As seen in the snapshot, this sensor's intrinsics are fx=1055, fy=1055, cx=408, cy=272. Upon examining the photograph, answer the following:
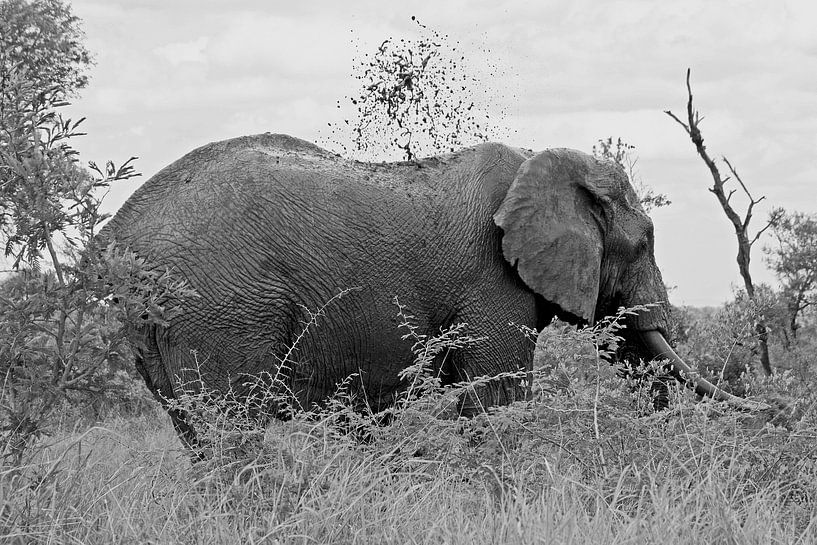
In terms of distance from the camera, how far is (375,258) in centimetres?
Result: 686

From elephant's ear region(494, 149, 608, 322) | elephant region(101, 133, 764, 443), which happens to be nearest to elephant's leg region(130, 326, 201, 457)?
elephant region(101, 133, 764, 443)

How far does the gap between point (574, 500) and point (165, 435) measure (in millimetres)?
6549

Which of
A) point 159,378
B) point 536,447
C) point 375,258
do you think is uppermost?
point 375,258

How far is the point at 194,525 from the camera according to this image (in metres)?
4.53

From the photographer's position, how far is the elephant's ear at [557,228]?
23.8 ft

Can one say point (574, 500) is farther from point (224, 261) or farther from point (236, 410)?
point (224, 261)

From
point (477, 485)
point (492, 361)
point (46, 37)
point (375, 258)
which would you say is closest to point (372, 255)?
point (375, 258)

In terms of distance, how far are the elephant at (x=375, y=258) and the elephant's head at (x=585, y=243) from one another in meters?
0.01

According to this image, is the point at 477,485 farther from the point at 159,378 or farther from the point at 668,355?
the point at 668,355

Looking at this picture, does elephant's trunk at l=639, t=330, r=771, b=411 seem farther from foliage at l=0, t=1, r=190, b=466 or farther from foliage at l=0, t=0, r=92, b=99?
foliage at l=0, t=0, r=92, b=99

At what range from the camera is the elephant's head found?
7.29 meters

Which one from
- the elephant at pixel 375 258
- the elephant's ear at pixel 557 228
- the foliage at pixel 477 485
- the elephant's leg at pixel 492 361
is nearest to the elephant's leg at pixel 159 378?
the elephant at pixel 375 258

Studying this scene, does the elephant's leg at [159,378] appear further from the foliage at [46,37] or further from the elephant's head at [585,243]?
the foliage at [46,37]

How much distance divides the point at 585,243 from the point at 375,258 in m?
1.62
